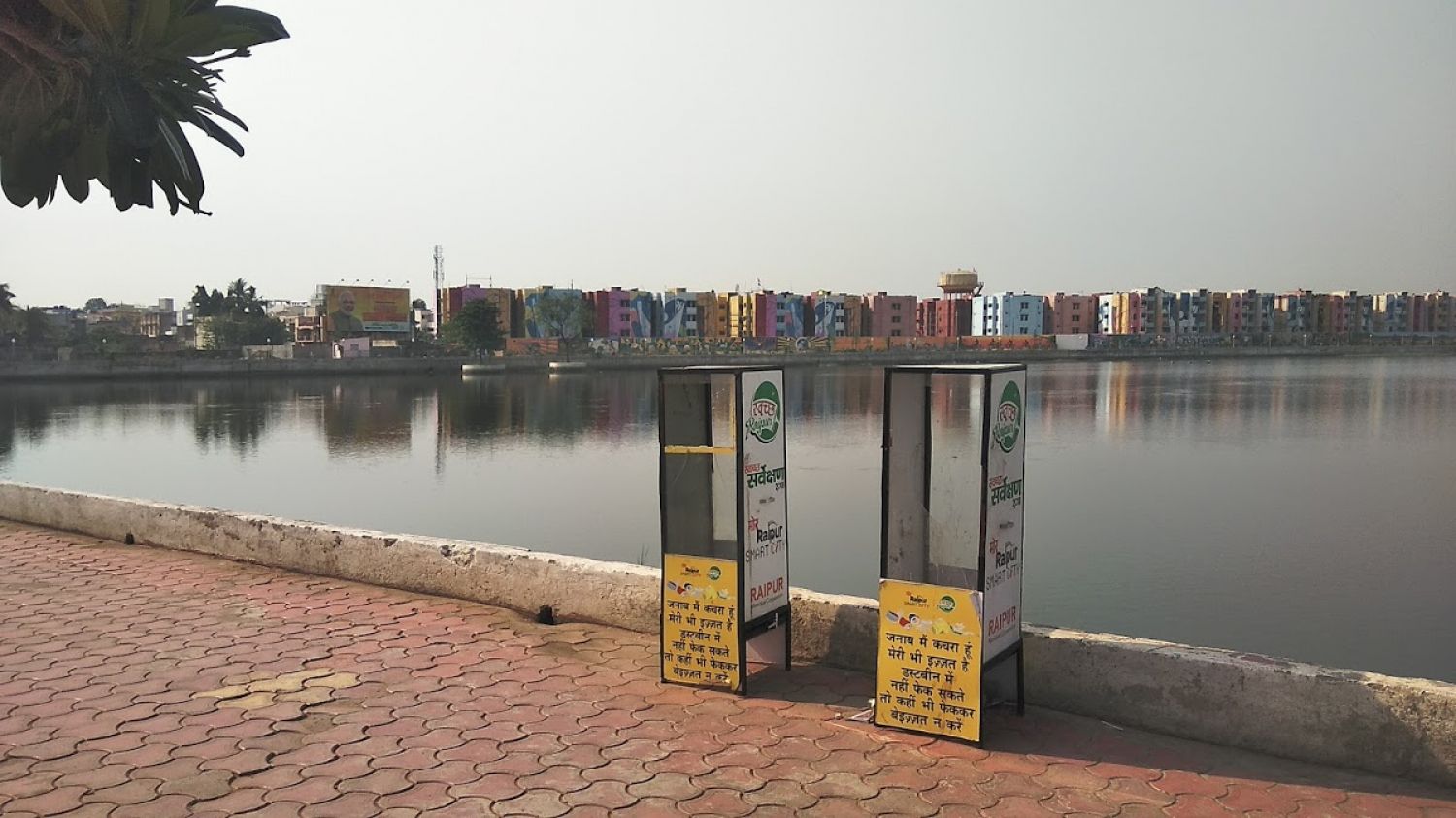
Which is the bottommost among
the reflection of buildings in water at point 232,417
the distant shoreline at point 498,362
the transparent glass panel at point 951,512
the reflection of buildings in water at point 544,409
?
the reflection of buildings in water at point 232,417

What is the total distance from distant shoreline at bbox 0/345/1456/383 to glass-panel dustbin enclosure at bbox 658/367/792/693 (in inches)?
1660

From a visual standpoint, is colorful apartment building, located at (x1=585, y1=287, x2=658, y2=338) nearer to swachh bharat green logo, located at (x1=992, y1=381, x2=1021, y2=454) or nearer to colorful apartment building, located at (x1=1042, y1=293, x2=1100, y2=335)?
colorful apartment building, located at (x1=1042, y1=293, x2=1100, y2=335)

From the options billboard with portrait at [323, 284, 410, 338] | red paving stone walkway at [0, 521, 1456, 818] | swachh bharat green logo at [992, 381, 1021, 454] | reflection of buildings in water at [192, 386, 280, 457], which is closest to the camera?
red paving stone walkway at [0, 521, 1456, 818]

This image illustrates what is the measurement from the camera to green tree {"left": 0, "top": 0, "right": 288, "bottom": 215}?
8.11 feet

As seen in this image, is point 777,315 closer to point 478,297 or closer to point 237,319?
point 478,297

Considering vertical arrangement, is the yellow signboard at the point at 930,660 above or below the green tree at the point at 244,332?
below

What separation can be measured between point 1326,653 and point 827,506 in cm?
980

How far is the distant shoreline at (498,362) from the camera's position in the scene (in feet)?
230

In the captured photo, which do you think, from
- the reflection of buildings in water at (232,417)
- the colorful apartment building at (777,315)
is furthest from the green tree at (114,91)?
the colorful apartment building at (777,315)

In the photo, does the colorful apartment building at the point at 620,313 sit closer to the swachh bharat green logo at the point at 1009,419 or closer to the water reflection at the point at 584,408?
the water reflection at the point at 584,408

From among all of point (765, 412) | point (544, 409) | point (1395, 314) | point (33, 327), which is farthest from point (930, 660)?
point (1395, 314)

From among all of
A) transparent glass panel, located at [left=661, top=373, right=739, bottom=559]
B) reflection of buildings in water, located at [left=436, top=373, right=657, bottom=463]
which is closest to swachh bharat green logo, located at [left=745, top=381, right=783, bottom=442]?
transparent glass panel, located at [left=661, top=373, right=739, bottom=559]

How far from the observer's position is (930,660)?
4207 mm

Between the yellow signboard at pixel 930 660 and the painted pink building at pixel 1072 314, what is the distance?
139001 mm
